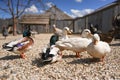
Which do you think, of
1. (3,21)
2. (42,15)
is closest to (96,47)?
(42,15)

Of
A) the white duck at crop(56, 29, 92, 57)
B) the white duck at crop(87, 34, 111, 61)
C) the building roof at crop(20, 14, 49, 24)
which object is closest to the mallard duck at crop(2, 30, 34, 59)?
the white duck at crop(56, 29, 92, 57)

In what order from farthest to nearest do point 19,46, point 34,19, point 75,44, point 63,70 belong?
point 34,19
point 19,46
point 75,44
point 63,70

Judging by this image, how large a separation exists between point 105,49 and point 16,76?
205cm

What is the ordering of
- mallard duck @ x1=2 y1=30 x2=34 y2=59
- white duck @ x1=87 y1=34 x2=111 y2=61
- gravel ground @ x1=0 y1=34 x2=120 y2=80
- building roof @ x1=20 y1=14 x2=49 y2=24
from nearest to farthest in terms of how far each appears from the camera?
gravel ground @ x1=0 y1=34 x2=120 y2=80
white duck @ x1=87 y1=34 x2=111 y2=61
mallard duck @ x1=2 y1=30 x2=34 y2=59
building roof @ x1=20 y1=14 x2=49 y2=24

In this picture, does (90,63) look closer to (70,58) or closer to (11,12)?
(70,58)

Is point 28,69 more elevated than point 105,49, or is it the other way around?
point 105,49

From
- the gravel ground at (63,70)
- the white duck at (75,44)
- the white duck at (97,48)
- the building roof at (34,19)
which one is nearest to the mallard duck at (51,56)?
the gravel ground at (63,70)

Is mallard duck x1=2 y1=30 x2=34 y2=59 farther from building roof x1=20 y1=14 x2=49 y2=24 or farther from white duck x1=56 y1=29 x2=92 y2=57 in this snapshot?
building roof x1=20 y1=14 x2=49 y2=24

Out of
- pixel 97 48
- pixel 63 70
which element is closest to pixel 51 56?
pixel 63 70

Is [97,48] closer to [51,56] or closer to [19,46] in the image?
[51,56]

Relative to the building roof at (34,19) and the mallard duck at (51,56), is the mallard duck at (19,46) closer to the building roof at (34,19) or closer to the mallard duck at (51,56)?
the mallard duck at (51,56)

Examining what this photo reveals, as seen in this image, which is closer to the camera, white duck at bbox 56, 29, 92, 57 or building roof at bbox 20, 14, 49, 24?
white duck at bbox 56, 29, 92, 57

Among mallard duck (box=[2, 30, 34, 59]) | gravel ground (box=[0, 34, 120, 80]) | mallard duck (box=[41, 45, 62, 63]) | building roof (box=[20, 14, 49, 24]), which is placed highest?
building roof (box=[20, 14, 49, 24])

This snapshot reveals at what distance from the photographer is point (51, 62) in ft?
16.4
